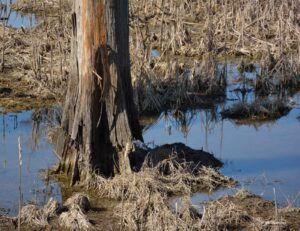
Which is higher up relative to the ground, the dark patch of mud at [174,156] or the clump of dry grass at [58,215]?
the dark patch of mud at [174,156]

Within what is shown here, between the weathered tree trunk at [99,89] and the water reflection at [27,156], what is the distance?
0.40 m

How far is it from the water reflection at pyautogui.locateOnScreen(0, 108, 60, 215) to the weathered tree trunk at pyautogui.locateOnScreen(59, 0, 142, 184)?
402mm

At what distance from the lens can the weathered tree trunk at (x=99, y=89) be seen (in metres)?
8.01

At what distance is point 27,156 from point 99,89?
1.42m

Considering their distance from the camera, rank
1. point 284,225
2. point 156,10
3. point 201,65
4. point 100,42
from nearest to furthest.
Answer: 1. point 284,225
2. point 100,42
3. point 201,65
4. point 156,10

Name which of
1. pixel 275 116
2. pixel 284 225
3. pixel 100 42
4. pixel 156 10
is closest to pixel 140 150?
pixel 100 42

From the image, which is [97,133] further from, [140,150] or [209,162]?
[209,162]

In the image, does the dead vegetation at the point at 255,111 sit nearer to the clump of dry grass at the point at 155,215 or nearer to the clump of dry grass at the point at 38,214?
the clump of dry grass at the point at 155,215

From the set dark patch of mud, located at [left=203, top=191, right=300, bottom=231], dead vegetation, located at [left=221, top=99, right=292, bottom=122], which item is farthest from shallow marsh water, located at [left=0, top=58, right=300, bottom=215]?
dark patch of mud, located at [left=203, top=191, right=300, bottom=231]

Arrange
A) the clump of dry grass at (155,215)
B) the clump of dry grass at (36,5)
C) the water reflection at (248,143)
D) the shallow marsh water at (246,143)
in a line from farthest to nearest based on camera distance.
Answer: the clump of dry grass at (36,5) < the water reflection at (248,143) < the shallow marsh water at (246,143) < the clump of dry grass at (155,215)

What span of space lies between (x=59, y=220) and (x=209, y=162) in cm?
212

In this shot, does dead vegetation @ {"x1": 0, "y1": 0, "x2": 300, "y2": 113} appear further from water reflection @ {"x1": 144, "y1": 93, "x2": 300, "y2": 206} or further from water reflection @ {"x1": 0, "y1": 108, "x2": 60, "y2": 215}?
water reflection @ {"x1": 0, "y1": 108, "x2": 60, "y2": 215}

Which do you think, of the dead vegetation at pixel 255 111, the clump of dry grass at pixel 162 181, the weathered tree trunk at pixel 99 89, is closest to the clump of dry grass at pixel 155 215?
the clump of dry grass at pixel 162 181

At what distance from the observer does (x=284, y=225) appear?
680 centimetres
